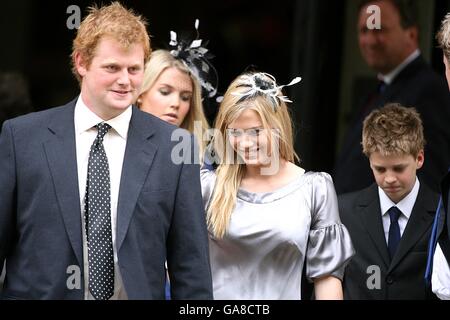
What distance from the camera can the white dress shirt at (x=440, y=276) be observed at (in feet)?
15.7

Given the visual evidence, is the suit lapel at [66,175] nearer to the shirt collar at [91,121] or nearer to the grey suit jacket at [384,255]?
the shirt collar at [91,121]

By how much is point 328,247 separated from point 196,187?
2.15 feet

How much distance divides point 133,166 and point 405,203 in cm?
147

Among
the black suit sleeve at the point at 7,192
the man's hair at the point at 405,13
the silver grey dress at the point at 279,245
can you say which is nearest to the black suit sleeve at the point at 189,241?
the silver grey dress at the point at 279,245

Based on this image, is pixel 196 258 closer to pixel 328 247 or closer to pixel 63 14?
pixel 328 247

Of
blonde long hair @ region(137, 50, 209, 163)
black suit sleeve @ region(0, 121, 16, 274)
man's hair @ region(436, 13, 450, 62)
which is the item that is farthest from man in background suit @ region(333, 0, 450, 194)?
black suit sleeve @ region(0, 121, 16, 274)

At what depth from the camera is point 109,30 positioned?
4582 millimetres

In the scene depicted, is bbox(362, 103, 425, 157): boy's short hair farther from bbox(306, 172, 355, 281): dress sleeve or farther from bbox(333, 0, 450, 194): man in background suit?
bbox(333, 0, 450, 194): man in background suit

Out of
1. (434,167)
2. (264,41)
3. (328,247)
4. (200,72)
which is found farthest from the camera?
(264,41)

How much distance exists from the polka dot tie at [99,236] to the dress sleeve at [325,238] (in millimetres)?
883

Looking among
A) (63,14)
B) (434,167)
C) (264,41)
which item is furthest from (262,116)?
(63,14)

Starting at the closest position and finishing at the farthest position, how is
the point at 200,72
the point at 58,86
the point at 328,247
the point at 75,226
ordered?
the point at 75,226
the point at 328,247
the point at 200,72
the point at 58,86

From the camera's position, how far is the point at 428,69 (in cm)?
673
